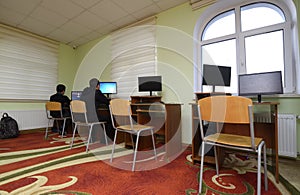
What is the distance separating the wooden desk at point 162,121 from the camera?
7.11ft

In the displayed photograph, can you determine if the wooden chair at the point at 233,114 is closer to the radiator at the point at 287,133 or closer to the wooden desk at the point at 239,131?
the wooden desk at the point at 239,131

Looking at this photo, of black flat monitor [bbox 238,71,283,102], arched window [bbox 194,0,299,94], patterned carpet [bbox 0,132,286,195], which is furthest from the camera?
arched window [bbox 194,0,299,94]

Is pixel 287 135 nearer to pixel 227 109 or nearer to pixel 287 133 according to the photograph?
pixel 287 133

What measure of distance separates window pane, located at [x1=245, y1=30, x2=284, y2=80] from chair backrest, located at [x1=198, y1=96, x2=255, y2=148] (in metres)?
1.66

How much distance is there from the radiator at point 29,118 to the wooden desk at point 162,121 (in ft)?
9.65

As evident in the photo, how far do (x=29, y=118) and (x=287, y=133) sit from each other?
5.13 m

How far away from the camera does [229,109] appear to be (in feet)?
3.69

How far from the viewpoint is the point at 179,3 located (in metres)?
2.90

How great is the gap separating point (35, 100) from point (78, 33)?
6.79ft

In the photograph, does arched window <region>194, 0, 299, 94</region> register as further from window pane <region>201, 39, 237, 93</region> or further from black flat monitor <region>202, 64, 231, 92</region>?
black flat monitor <region>202, 64, 231, 92</region>

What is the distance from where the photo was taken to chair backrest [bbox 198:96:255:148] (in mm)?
1064

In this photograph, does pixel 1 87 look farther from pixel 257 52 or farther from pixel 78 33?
pixel 257 52

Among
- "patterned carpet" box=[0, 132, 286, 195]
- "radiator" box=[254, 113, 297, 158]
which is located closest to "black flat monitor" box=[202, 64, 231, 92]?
"radiator" box=[254, 113, 297, 158]

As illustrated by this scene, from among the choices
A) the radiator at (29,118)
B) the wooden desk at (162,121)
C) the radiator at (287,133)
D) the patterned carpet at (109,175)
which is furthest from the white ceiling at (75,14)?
the patterned carpet at (109,175)
